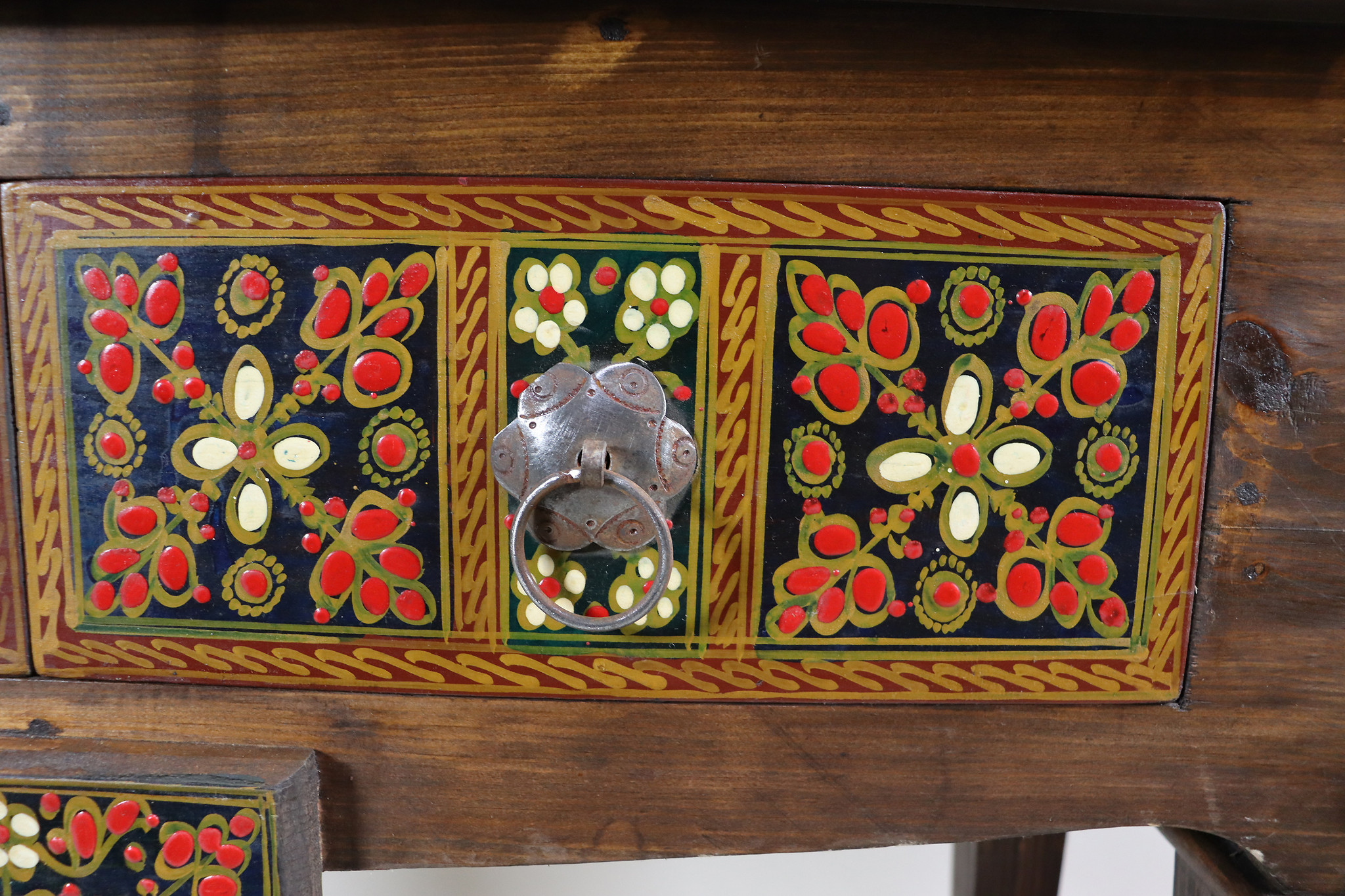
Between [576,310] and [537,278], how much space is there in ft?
0.09

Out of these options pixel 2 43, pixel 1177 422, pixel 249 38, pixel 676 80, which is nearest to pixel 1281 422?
pixel 1177 422

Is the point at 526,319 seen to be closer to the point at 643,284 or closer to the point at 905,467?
the point at 643,284

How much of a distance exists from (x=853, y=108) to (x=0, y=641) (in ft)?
1.91

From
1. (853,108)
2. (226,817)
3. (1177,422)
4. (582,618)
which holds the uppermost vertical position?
(853,108)

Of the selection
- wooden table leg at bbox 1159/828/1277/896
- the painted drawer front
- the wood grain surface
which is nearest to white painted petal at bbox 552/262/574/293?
the painted drawer front

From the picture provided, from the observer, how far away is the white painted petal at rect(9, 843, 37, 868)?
1.46 feet

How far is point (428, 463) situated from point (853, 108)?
31 centimetres

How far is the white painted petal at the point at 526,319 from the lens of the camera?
425 millimetres

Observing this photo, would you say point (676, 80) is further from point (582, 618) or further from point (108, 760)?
point (108, 760)

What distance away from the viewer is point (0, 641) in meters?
0.45

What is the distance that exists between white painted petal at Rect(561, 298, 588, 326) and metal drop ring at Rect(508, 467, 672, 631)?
0.09 meters

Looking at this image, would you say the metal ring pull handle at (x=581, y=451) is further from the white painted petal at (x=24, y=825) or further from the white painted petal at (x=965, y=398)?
the white painted petal at (x=24, y=825)

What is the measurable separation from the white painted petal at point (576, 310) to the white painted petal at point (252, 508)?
202 mm

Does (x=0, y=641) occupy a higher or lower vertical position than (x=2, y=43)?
lower
